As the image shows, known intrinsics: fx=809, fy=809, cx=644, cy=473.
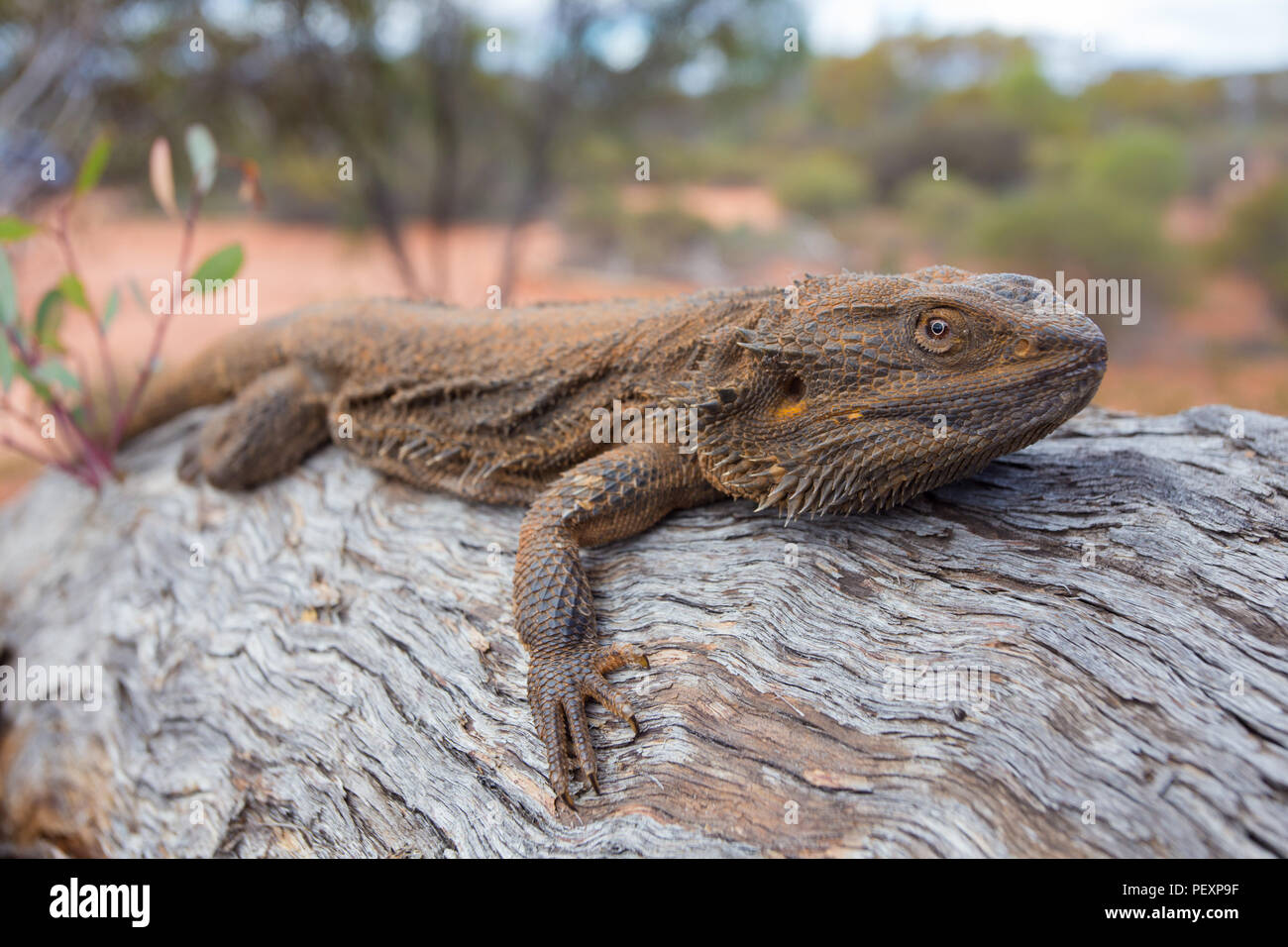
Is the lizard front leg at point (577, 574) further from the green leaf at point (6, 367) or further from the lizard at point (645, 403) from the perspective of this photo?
the green leaf at point (6, 367)

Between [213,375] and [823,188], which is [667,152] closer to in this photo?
[823,188]

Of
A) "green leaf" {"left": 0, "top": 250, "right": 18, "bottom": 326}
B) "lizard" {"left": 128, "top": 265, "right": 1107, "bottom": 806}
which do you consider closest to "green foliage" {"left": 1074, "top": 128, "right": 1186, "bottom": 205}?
"lizard" {"left": 128, "top": 265, "right": 1107, "bottom": 806}

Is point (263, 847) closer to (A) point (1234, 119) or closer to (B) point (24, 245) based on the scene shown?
(B) point (24, 245)

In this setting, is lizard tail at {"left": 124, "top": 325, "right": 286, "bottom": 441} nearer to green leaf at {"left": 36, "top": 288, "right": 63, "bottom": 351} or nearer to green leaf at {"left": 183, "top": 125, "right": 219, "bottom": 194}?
green leaf at {"left": 36, "top": 288, "right": 63, "bottom": 351}

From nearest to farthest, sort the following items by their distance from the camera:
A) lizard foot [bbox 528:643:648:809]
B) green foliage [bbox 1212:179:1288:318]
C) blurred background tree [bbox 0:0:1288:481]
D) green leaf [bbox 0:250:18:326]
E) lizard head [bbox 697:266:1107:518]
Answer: lizard head [bbox 697:266:1107:518], lizard foot [bbox 528:643:648:809], green leaf [bbox 0:250:18:326], blurred background tree [bbox 0:0:1288:481], green foliage [bbox 1212:179:1288:318]

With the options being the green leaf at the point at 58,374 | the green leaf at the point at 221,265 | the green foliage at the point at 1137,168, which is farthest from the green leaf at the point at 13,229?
Answer: the green foliage at the point at 1137,168
